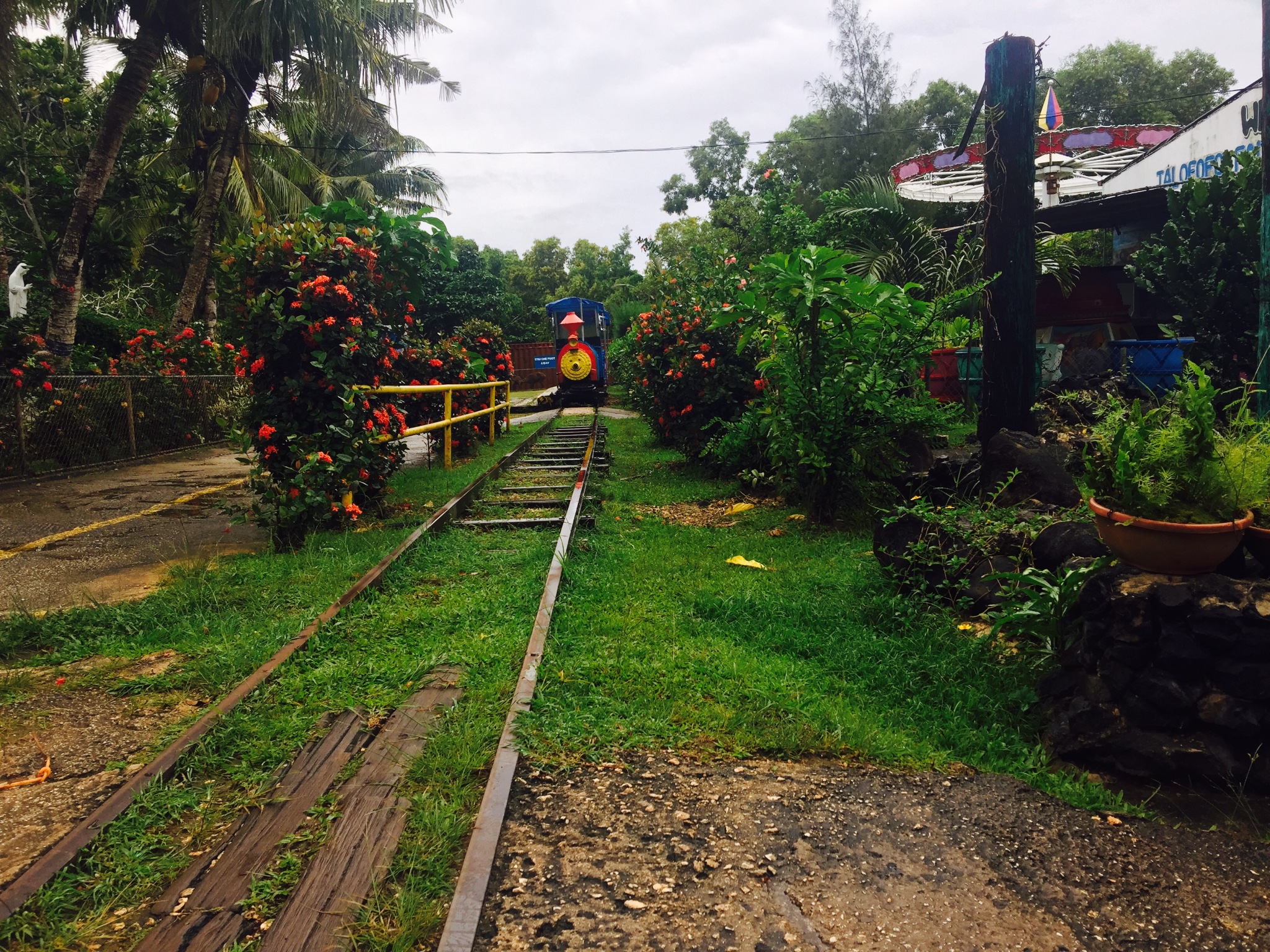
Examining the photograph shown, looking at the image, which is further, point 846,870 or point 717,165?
point 717,165

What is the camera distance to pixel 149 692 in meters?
3.56

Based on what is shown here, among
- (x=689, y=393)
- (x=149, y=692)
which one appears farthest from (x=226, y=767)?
(x=689, y=393)

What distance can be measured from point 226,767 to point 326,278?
4446 mm

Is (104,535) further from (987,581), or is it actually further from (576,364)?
(576,364)

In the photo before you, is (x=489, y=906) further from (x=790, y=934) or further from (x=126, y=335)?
(x=126, y=335)

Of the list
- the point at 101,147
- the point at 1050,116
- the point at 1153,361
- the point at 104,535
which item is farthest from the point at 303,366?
the point at 1050,116

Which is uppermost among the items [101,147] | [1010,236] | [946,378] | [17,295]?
[101,147]

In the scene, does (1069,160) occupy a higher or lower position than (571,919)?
higher

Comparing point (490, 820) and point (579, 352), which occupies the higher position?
point (579, 352)

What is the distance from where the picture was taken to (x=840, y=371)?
6500 mm

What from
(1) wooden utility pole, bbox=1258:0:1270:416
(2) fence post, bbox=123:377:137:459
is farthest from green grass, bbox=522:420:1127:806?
(2) fence post, bbox=123:377:137:459

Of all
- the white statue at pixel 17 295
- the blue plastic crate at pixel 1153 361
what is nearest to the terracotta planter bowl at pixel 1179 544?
the blue plastic crate at pixel 1153 361

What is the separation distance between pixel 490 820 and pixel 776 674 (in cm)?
166

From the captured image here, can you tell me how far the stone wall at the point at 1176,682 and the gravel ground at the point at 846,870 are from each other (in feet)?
0.88
